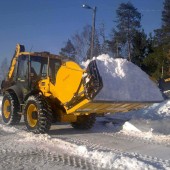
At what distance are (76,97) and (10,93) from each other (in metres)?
3.32

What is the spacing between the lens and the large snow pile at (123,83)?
7797 millimetres

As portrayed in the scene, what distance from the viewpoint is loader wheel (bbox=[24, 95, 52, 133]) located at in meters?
8.39

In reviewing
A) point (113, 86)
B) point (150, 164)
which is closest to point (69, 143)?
point (113, 86)

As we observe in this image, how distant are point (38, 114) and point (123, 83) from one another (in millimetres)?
2334

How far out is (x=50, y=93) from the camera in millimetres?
8945

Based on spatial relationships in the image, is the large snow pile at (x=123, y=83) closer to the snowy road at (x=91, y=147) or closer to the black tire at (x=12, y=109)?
the snowy road at (x=91, y=147)

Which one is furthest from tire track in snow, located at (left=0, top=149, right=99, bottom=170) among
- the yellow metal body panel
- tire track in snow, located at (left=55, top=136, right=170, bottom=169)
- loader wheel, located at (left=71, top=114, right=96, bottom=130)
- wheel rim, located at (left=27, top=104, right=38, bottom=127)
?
loader wheel, located at (left=71, top=114, right=96, bottom=130)

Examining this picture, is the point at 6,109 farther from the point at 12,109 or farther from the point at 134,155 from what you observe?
the point at 134,155

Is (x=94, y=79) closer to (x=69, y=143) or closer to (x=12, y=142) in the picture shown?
(x=69, y=143)

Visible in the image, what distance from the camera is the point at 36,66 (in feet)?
32.6

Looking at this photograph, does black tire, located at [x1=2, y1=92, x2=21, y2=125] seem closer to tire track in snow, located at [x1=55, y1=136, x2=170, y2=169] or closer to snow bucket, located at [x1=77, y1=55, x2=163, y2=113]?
tire track in snow, located at [x1=55, y1=136, x2=170, y2=169]

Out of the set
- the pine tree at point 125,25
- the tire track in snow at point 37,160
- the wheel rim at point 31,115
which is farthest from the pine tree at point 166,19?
the tire track in snow at point 37,160

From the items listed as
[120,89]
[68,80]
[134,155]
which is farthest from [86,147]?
[68,80]

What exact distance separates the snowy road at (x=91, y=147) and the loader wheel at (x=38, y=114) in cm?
30
